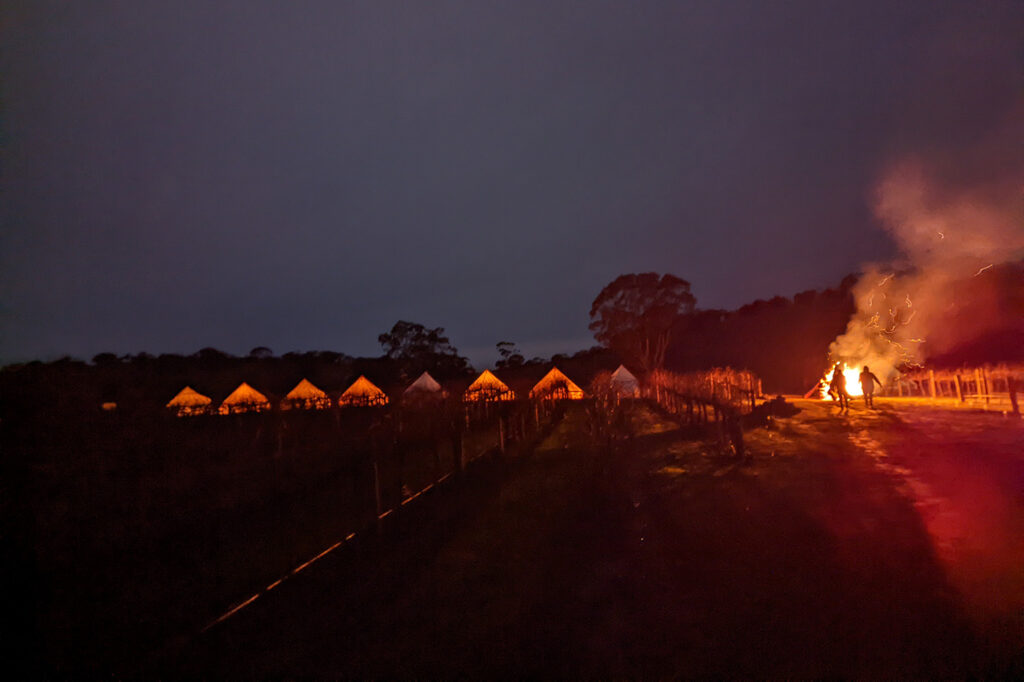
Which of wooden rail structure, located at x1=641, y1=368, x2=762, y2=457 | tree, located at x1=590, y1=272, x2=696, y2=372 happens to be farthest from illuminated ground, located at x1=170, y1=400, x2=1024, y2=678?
tree, located at x1=590, y1=272, x2=696, y2=372

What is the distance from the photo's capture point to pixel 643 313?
50250 mm

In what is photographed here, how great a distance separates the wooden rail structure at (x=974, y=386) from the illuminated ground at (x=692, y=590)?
25.1 feet

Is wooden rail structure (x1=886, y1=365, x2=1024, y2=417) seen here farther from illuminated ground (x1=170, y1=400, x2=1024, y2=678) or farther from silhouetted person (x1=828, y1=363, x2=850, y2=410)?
illuminated ground (x1=170, y1=400, x2=1024, y2=678)

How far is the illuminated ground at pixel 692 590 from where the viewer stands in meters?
3.56

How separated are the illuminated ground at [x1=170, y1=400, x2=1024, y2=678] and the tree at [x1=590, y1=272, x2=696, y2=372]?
42138 mm

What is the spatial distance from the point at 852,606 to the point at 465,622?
2.70 meters

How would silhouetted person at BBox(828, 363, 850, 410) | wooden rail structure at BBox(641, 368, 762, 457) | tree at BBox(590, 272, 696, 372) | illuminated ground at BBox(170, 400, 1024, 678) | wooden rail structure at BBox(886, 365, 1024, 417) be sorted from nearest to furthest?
illuminated ground at BBox(170, 400, 1024, 678) → wooden rail structure at BBox(641, 368, 762, 457) → wooden rail structure at BBox(886, 365, 1024, 417) → silhouetted person at BBox(828, 363, 850, 410) → tree at BBox(590, 272, 696, 372)

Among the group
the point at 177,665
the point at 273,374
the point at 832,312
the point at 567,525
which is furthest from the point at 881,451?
the point at 273,374

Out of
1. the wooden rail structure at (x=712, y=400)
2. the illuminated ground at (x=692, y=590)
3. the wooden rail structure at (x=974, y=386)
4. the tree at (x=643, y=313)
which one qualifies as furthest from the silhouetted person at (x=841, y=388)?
the tree at (x=643, y=313)

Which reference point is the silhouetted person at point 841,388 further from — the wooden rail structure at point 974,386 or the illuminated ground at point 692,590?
the illuminated ground at point 692,590

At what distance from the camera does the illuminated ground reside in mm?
3562

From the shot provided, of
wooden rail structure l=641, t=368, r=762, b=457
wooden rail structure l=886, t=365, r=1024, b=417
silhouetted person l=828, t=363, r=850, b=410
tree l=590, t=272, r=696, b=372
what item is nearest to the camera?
wooden rail structure l=641, t=368, r=762, b=457

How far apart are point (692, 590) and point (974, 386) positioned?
58.5 ft

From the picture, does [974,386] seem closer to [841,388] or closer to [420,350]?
[841,388]
